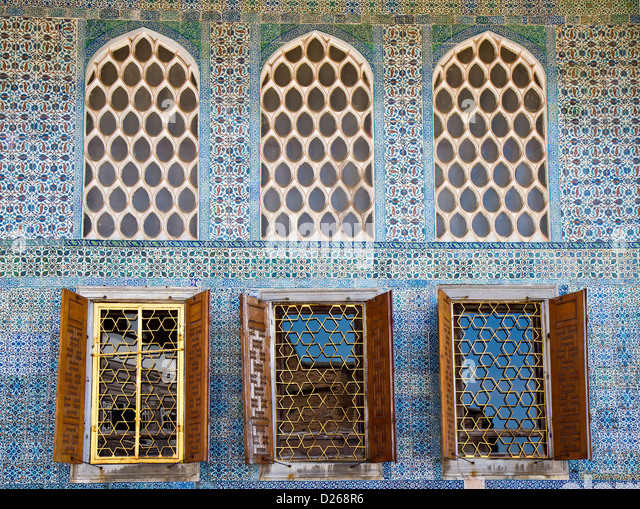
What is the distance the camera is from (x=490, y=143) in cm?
717

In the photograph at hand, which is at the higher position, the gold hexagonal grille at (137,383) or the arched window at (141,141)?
the arched window at (141,141)

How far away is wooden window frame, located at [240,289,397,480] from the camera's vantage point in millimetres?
6355

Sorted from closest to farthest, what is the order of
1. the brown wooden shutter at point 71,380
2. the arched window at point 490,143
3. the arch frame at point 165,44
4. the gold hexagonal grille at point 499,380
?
the brown wooden shutter at point 71,380, the gold hexagonal grille at point 499,380, the arch frame at point 165,44, the arched window at point 490,143

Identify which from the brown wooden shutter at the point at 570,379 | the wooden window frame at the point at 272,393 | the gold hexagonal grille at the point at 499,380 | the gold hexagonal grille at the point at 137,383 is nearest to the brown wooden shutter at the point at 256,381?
the wooden window frame at the point at 272,393

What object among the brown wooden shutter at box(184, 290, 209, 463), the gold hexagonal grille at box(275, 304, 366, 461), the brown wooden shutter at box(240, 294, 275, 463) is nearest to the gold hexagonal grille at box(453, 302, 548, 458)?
the gold hexagonal grille at box(275, 304, 366, 461)

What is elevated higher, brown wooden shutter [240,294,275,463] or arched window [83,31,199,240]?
arched window [83,31,199,240]

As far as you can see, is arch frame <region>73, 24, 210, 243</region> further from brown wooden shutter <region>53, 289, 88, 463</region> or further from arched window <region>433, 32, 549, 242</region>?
arched window <region>433, 32, 549, 242</region>

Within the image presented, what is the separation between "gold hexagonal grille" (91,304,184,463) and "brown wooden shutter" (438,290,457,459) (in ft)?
5.71

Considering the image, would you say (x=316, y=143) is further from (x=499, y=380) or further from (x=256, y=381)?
(x=499, y=380)

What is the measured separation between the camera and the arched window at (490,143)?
23.1 feet

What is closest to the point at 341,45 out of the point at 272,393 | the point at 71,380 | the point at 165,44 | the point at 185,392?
the point at 165,44

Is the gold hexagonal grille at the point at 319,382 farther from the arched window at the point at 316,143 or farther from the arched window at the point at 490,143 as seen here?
the arched window at the point at 490,143

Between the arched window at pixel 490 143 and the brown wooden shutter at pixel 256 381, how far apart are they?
4.74 ft

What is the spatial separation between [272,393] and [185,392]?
0.58m
